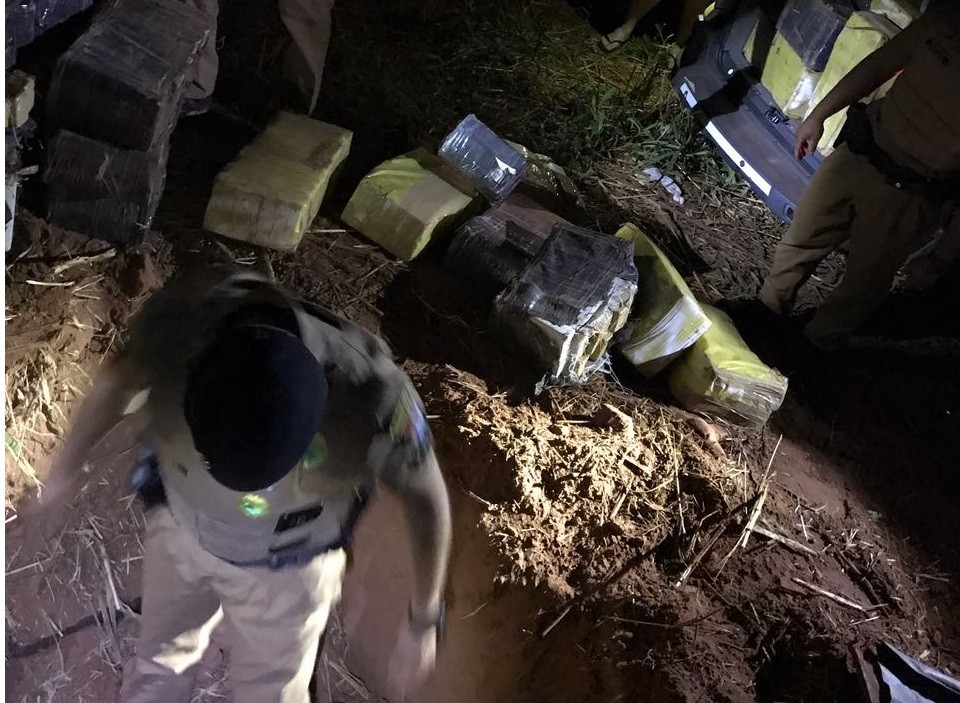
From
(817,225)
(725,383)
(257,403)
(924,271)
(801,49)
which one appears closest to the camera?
(257,403)

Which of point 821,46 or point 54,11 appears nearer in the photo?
point 54,11

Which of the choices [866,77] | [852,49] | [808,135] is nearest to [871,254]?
[808,135]

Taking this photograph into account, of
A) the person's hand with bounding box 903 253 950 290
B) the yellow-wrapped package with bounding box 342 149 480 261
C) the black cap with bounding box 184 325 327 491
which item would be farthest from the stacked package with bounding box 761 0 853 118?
the black cap with bounding box 184 325 327 491

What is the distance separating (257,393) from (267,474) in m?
0.17

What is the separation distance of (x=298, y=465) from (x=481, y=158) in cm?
161

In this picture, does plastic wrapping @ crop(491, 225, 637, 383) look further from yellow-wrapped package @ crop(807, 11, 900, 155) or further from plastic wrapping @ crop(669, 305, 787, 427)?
yellow-wrapped package @ crop(807, 11, 900, 155)

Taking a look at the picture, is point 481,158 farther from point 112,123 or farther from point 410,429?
point 410,429

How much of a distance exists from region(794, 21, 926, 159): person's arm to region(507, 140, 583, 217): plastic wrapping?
920 mm

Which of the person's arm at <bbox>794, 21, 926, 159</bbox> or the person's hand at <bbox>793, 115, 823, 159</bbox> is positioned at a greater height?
the person's arm at <bbox>794, 21, 926, 159</bbox>

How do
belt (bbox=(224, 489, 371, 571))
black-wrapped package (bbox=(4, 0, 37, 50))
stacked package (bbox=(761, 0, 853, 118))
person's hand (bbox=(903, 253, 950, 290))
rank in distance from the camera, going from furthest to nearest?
person's hand (bbox=(903, 253, 950, 290)) < stacked package (bbox=(761, 0, 853, 118)) < black-wrapped package (bbox=(4, 0, 37, 50)) < belt (bbox=(224, 489, 371, 571))

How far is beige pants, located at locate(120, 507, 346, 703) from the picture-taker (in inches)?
72.7

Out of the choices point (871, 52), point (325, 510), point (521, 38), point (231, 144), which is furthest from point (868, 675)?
point (521, 38)

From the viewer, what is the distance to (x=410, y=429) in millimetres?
1655

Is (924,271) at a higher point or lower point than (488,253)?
higher
